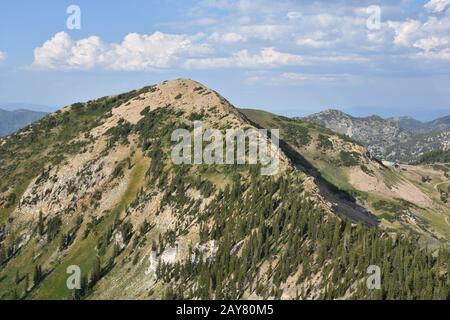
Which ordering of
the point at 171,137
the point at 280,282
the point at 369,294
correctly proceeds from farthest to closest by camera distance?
the point at 171,137
the point at 280,282
the point at 369,294

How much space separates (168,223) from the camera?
389 feet

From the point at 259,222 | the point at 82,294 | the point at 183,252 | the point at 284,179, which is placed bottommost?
the point at 82,294

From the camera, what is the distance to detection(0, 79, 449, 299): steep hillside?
7944 centimetres

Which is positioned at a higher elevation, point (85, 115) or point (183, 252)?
point (85, 115)

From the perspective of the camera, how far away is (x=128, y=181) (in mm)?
142625

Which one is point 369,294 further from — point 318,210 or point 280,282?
point 318,210

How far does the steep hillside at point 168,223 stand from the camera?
3127 inches

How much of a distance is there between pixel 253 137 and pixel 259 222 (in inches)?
1658
